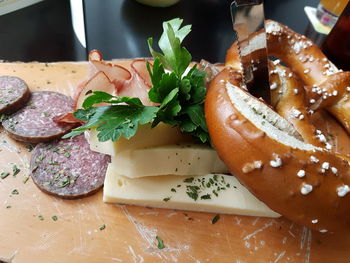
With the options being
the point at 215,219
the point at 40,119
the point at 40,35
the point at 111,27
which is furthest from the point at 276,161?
the point at 40,35

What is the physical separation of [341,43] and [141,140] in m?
1.20

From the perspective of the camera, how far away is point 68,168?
4.03 ft

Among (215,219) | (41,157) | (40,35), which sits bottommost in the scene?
(215,219)

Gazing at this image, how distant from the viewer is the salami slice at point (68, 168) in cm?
119

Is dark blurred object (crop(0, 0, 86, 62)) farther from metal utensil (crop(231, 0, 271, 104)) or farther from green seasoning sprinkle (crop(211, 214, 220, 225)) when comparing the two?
green seasoning sprinkle (crop(211, 214, 220, 225))

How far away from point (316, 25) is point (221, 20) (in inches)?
22.1

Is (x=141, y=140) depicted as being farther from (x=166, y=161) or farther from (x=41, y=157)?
(x=41, y=157)

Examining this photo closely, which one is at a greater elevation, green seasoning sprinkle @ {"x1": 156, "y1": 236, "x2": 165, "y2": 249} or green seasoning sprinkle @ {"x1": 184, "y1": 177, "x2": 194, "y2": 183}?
green seasoning sprinkle @ {"x1": 184, "y1": 177, "x2": 194, "y2": 183}

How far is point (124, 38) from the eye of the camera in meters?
2.11

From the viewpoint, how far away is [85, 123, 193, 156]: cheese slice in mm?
1109

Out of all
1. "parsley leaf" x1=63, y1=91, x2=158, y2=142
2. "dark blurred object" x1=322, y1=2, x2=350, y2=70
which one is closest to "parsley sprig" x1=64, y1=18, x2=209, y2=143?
"parsley leaf" x1=63, y1=91, x2=158, y2=142

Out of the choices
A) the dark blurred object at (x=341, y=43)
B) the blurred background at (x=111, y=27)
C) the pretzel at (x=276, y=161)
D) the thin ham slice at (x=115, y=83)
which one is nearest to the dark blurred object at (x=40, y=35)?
the blurred background at (x=111, y=27)

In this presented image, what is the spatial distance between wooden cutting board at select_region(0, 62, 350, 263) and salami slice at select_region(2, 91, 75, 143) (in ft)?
0.38

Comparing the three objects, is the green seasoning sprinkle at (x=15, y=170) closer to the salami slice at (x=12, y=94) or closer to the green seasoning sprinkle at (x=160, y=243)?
the salami slice at (x=12, y=94)
